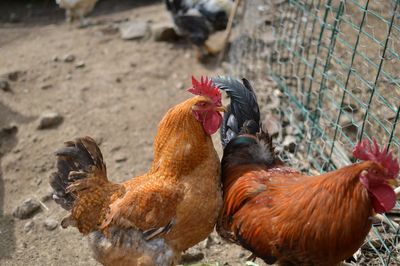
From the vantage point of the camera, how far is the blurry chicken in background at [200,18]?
732 centimetres

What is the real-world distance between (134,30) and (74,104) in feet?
7.05

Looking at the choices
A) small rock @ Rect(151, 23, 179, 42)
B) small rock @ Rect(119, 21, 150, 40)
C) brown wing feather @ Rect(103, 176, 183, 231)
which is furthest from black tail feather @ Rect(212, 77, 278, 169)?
small rock @ Rect(119, 21, 150, 40)

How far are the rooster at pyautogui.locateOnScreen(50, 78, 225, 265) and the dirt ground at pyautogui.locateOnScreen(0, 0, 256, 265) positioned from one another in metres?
0.82

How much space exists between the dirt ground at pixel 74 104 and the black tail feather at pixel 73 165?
899 mm

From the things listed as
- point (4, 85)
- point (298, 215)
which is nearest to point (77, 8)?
point (4, 85)

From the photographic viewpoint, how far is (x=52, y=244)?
4422 millimetres

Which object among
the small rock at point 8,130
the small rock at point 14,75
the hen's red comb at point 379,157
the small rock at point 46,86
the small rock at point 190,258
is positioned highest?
the hen's red comb at point 379,157

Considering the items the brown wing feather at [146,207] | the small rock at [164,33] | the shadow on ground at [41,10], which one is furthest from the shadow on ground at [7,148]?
the shadow on ground at [41,10]

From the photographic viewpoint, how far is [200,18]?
24.6 feet

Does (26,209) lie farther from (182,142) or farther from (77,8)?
(77,8)

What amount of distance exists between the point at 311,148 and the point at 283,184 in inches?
63.4

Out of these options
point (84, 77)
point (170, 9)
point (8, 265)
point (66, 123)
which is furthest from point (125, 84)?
point (8, 265)

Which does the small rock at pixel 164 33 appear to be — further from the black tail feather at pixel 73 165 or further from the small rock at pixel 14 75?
the black tail feather at pixel 73 165

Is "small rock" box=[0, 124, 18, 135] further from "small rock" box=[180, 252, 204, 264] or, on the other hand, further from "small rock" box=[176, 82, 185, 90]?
"small rock" box=[180, 252, 204, 264]
